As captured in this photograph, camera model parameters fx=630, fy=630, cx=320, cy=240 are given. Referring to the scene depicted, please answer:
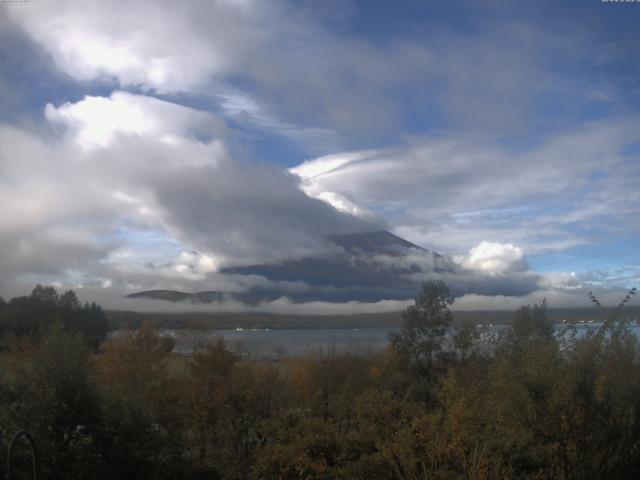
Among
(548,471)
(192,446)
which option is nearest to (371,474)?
(548,471)

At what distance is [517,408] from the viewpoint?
11.9 m

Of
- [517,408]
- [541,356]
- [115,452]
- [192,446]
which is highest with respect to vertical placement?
[541,356]

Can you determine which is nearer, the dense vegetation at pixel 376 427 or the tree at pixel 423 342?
the dense vegetation at pixel 376 427

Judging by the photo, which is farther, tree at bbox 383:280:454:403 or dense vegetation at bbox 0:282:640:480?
tree at bbox 383:280:454:403

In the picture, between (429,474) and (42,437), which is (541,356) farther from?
(42,437)

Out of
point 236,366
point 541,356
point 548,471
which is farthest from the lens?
point 236,366

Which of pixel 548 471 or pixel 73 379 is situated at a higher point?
pixel 73 379

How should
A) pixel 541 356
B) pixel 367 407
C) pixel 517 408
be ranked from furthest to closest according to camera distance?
pixel 367 407 < pixel 541 356 < pixel 517 408

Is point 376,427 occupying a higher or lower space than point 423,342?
lower

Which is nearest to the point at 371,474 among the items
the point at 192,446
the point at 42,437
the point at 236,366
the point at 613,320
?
the point at 613,320

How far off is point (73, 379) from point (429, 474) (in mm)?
8939

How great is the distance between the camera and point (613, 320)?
13.1 metres

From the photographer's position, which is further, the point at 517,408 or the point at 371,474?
the point at 371,474

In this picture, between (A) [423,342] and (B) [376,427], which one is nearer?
(B) [376,427]
